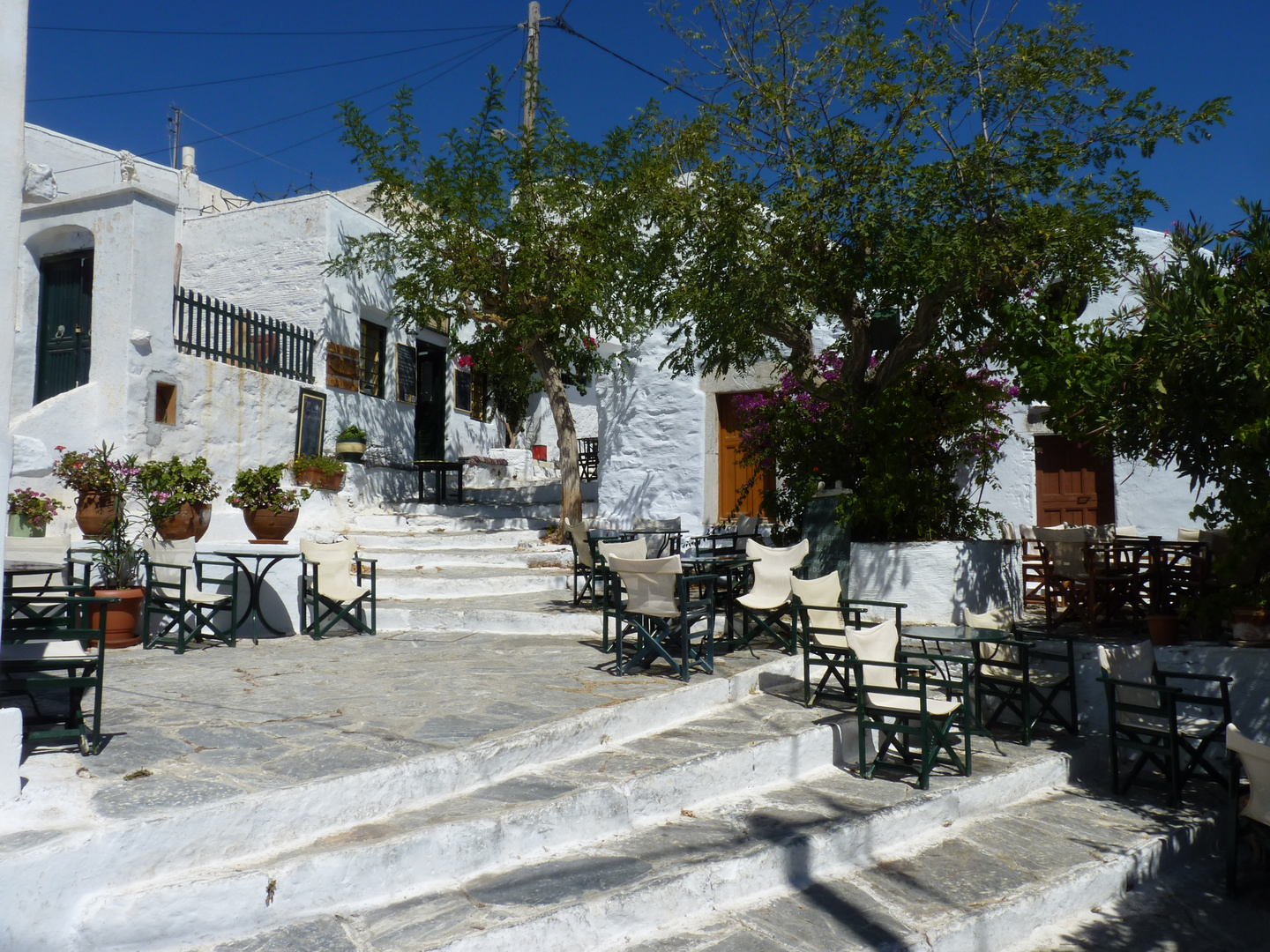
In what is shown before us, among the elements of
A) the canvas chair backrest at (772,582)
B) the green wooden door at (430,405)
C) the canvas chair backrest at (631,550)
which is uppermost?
the green wooden door at (430,405)

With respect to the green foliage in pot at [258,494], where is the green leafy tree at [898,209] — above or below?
above

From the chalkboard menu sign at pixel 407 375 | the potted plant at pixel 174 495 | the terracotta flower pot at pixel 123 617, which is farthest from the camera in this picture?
the chalkboard menu sign at pixel 407 375

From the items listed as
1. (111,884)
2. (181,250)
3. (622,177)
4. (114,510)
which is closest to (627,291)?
(622,177)

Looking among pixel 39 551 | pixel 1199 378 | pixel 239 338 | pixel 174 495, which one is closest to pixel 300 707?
pixel 174 495

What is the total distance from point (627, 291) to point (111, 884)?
722 centimetres

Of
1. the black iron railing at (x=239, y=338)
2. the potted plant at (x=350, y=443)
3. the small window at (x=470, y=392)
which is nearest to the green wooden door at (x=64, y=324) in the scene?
the black iron railing at (x=239, y=338)

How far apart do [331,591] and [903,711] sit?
185 inches

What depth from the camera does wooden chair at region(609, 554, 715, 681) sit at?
19.4ft

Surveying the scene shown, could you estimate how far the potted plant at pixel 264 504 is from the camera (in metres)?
8.18

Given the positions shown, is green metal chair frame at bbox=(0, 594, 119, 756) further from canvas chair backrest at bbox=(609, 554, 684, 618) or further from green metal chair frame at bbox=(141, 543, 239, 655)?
Result: canvas chair backrest at bbox=(609, 554, 684, 618)

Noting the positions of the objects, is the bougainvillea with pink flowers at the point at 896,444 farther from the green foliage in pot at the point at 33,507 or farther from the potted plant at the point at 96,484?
the green foliage in pot at the point at 33,507

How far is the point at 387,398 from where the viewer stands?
1403 cm

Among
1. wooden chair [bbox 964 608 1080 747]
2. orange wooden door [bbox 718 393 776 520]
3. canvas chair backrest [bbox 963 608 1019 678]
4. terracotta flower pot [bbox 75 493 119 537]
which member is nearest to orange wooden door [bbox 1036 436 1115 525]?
orange wooden door [bbox 718 393 776 520]

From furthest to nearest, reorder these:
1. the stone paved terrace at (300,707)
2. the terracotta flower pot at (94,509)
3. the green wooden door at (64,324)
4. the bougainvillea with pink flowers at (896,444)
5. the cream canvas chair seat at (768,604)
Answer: the green wooden door at (64,324) < the bougainvillea with pink flowers at (896,444) < the terracotta flower pot at (94,509) < the cream canvas chair seat at (768,604) < the stone paved terrace at (300,707)
